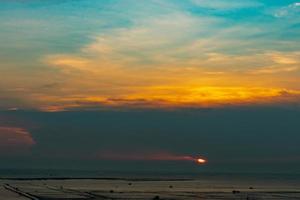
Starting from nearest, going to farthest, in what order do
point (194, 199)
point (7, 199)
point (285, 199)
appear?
point (7, 199), point (194, 199), point (285, 199)

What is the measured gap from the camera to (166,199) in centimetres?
8806

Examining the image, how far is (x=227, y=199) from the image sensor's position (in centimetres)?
9106

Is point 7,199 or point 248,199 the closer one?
point 7,199

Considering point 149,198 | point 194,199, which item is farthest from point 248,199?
point 149,198

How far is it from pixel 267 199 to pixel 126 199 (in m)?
24.0

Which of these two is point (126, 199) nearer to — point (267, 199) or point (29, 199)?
point (29, 199)

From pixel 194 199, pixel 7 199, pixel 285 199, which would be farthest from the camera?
pixel 285 199

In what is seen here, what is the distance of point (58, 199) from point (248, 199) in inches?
1184

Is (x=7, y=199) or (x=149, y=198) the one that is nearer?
(x=7, y=199)

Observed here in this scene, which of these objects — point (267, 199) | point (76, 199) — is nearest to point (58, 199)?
point (76, 199)

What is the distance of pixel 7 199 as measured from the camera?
8350cm

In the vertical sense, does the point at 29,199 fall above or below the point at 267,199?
below

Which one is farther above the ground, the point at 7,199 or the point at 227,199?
the point at 227,199

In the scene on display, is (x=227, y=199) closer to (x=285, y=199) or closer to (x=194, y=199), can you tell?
(x=194, y=199)
